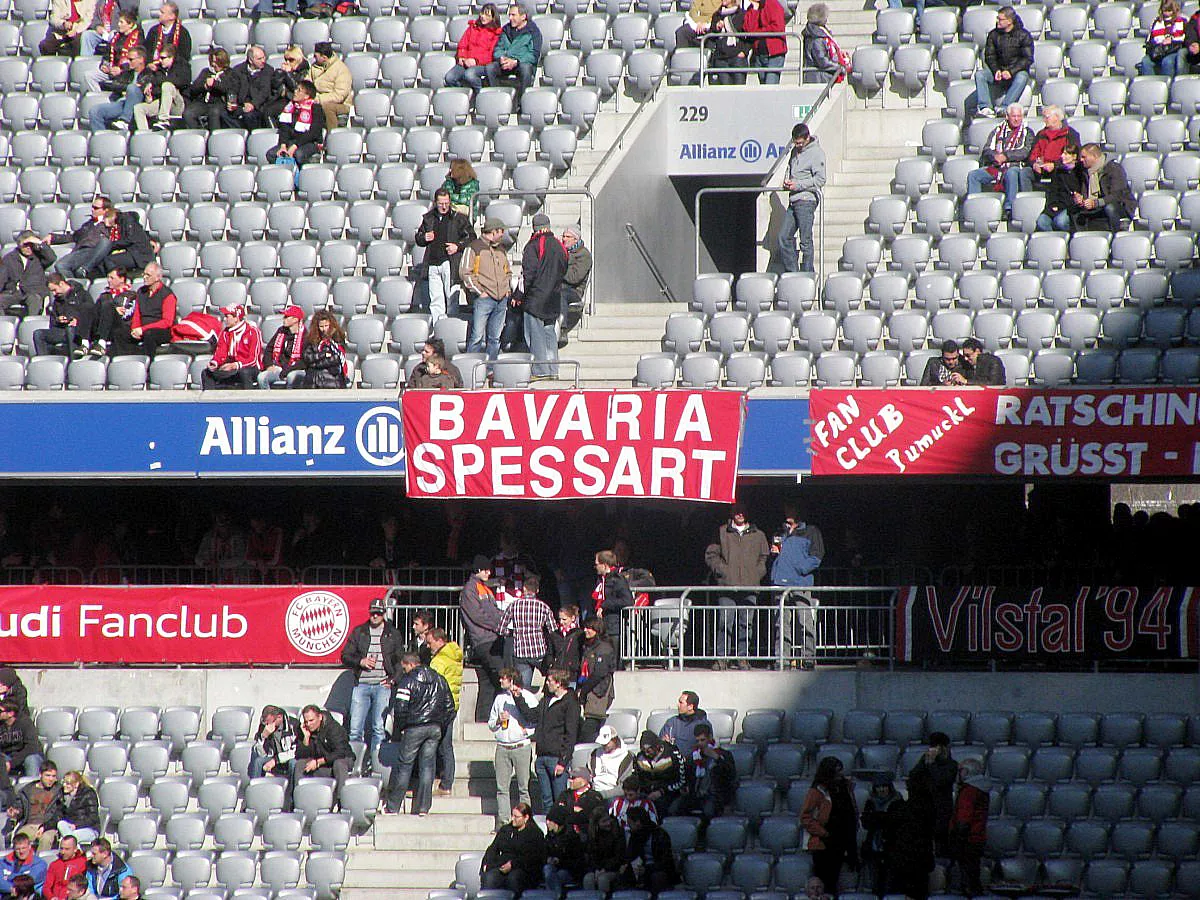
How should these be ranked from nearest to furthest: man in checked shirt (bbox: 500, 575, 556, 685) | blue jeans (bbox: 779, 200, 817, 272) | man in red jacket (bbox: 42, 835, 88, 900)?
man in red jacket (bbox: 42, 835, 88, 900), man in checked shirt (bbox: 500, 575, 556, 685), blue jeans (bbox: 779, 200, 817, 272)

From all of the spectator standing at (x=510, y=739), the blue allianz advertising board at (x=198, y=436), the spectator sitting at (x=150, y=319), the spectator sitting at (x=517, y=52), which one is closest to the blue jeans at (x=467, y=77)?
the spectator sitting at (x=517, y=52)

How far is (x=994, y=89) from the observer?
21594mm

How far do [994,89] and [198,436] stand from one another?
8698 millimetres

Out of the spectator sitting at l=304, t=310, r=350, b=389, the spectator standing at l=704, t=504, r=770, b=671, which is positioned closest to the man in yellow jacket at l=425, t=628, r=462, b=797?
the spectator standing at l=704, t=504, r=770, b=671

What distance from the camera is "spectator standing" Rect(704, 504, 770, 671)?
59.1 ft

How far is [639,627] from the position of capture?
59.1 feet

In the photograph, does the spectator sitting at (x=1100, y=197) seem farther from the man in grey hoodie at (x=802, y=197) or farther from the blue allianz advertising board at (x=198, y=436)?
the blue allianz advertising board at (x=198, y=436)

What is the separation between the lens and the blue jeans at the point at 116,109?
2370 cm

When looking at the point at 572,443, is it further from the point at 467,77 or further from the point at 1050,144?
the point at 467,77

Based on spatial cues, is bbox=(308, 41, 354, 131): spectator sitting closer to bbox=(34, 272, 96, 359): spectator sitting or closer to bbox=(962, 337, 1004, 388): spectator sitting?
bbox=(34, 272, 96, 359): spectator sitting

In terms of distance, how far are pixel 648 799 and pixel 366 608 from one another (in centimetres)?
348

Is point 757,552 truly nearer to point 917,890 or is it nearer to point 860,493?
point 860,493

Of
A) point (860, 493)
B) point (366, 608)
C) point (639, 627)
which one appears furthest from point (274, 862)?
point (860, 493)

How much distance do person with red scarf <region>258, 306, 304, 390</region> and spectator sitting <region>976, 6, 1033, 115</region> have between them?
720 cm
